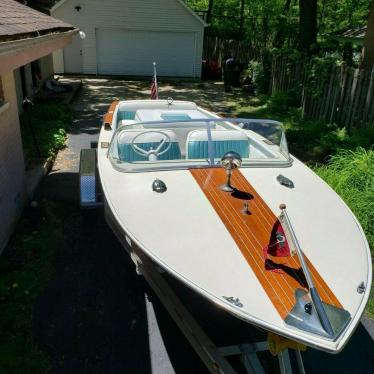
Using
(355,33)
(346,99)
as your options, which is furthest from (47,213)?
(355,33)

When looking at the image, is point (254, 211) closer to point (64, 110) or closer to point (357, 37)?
point (64, 110)

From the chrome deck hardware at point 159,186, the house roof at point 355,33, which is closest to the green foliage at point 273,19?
the house roof at point 355,33

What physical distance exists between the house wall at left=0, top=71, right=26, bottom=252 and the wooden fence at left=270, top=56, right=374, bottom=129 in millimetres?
7310

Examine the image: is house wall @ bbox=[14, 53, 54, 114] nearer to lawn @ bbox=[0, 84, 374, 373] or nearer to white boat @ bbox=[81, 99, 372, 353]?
lawn @ bbox=[0, 84, 374, 373]

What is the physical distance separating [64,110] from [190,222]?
9.08 meters

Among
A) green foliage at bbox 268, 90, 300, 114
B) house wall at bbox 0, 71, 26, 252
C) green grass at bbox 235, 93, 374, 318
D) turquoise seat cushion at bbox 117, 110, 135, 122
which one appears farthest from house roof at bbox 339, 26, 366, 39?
house wall at bbox 0, 71, 26, 252

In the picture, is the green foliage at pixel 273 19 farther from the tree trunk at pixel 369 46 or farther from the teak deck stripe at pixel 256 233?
the teak deck stripe at pixel 256 233

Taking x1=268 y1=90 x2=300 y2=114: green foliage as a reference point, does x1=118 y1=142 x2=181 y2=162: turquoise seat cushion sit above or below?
above

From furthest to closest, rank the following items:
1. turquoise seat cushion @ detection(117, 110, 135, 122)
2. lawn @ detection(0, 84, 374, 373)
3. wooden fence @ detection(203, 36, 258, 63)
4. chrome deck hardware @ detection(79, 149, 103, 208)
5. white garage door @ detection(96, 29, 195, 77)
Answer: white garage door @ detection(96, 29, 195, 77)
wooden fence @ detection(203, 36, 258, 63)
turquoise seat cushion @ detection(117, 110, 135, 122)
chrome deck hardware @ detection(79, 149, 103, 208)
lawn @ detection(0, 84, 374, 373)

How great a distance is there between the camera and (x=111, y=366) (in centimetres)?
331

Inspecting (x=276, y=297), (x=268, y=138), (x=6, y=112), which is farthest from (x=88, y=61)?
(x=276, y=297)

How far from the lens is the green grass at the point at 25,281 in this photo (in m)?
3.33

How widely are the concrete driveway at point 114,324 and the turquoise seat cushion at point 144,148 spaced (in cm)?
122

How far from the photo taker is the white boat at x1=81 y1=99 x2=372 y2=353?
102 inches
